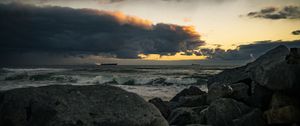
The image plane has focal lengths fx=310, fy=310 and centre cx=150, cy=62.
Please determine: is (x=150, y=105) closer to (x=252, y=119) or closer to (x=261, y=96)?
(x=252, y=119)

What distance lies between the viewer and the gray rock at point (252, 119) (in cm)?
746

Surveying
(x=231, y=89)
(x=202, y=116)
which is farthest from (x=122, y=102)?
(x=231, y=89)

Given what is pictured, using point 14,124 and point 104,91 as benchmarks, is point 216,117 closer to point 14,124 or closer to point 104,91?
point 104,91

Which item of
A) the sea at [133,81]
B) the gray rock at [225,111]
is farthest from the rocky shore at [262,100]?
the sea at [133,81]

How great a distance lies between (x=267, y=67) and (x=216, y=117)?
1.92 metres

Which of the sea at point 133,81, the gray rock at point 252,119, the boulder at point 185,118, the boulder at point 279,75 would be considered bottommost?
the sea at point 133,81

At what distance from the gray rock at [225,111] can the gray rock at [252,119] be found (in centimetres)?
39

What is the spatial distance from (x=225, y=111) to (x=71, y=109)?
15.1ft

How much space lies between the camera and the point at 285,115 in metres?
6.75

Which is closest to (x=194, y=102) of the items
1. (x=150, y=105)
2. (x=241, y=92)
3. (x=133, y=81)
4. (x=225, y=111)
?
(x=241, y=92)

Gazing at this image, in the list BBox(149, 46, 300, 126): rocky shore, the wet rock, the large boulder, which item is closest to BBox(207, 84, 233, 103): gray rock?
BBox(149, 46, 300, 126): rocky shore

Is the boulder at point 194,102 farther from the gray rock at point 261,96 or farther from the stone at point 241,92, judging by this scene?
the gray rock at point 261,96

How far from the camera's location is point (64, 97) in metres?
5.24

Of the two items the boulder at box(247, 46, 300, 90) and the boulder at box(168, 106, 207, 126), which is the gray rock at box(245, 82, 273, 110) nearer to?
the boulder at box(247, 46, 300, 90)
